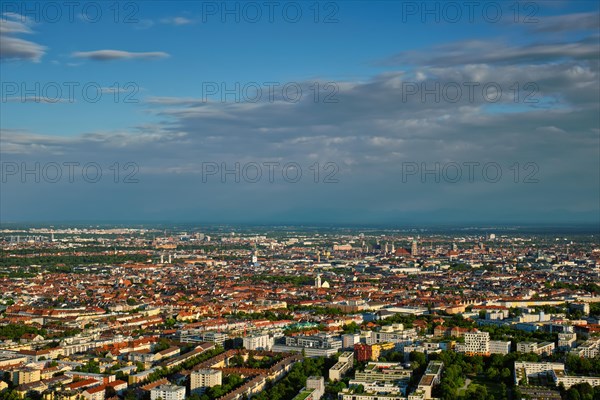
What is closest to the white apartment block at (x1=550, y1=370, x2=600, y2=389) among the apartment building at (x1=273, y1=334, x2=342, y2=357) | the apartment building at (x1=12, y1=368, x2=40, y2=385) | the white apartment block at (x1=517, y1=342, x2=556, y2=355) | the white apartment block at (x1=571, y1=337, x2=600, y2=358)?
the white apartment block at (x1=571, y1=337, x2=600, y2=358)

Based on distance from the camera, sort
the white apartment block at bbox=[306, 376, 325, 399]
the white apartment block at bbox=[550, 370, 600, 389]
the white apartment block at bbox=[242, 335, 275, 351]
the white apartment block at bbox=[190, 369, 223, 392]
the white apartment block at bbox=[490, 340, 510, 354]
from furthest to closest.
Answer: the white apartment block at bbox=[242, 335, 275, 351] < the white apartment block at bbox=[490, 340, 510, 354] < the white apartment block at bbox=[550, 370, 600, 389] < the white apartment block at bbox=[190, 369, 223, 392] < the white apartment block at bbox=[306, 376, 325, 399]

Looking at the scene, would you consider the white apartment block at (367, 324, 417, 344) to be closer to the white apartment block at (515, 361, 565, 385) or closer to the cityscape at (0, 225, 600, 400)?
the cityscape at (0, 225, 600, 400)

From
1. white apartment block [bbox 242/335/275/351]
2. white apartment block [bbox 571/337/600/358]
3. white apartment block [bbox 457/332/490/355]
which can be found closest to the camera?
white apartment block [bbox 571/337/600/358]

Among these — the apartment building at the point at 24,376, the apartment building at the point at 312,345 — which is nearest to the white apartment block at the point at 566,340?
the apartment building at the point at 312,345

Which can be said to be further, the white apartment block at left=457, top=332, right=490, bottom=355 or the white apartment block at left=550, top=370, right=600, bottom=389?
the white apartment block at left=457, top=332, right=490, bottom=355

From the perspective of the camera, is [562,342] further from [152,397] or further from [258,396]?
[152,397]

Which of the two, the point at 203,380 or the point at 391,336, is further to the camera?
the point at 391,336

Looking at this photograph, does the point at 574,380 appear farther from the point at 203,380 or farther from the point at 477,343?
the point at 203,380

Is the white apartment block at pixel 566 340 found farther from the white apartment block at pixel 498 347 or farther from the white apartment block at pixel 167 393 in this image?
the white apartment block at pixel 167 393

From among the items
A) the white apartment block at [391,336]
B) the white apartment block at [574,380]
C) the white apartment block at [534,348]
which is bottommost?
the white apartment block at [574,380]

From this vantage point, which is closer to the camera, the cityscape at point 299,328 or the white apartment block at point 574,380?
→ the cityscape at point 299,328

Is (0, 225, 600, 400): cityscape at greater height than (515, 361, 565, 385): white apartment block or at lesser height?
greater

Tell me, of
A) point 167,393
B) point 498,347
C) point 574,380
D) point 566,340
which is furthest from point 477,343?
point 167,393
